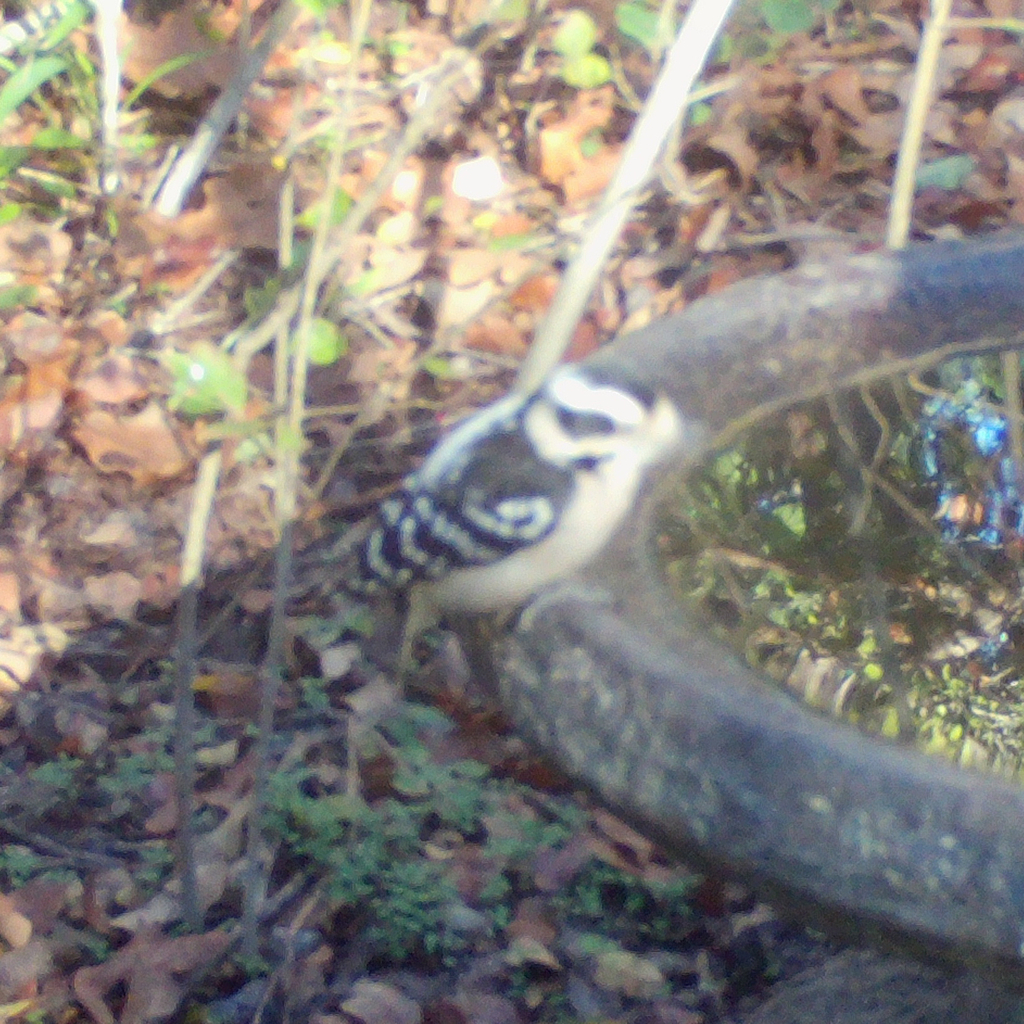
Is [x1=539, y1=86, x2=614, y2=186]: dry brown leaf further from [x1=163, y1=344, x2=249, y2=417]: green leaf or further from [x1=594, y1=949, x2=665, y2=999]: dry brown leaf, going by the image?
[x1=594, y1=949, x2=665, y2=999]: dry brown leaf

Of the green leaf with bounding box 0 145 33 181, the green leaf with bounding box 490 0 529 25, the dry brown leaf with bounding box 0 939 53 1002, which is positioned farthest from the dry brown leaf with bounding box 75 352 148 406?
the dry brown leaf with bounding box 0 939 53 1002

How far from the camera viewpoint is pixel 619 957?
2945mm

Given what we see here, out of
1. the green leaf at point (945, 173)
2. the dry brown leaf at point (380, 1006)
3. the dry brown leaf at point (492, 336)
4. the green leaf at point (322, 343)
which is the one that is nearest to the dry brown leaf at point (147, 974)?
the dry brown leaf at point (380, 1006)

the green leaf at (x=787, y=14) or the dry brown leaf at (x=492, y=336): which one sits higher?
the green leaf at (x=787, y=14)

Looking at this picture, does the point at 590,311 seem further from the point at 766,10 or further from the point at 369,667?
the point at 369,667

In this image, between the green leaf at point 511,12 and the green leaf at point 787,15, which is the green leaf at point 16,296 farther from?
the green leaf at point 787,15

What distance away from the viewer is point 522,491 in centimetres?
264

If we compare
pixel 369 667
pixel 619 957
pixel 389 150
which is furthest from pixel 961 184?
pixel 619 957

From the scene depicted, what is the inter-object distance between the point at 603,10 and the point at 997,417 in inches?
104

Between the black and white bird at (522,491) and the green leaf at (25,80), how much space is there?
211 centimetres

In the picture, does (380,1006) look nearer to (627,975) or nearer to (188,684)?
(627,975)

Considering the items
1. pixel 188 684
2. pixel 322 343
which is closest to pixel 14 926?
pixel 188 684

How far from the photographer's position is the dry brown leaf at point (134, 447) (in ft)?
13.2

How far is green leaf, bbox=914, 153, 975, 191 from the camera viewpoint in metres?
4.38
